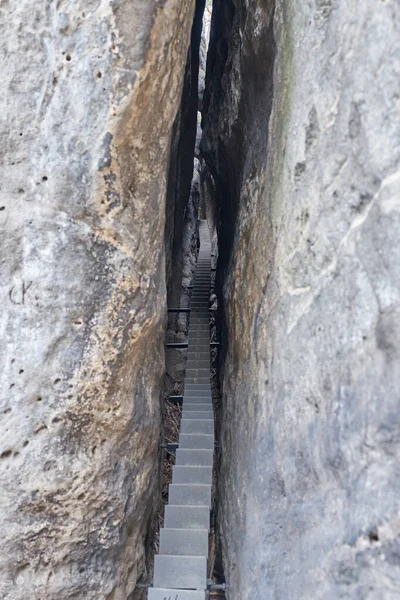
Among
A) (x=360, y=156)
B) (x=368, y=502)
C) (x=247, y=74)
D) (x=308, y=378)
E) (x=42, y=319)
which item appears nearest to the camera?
(x=368, y=502)

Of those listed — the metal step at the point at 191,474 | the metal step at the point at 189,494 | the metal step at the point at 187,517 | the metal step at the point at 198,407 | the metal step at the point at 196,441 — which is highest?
the metal step at the point at 198,407

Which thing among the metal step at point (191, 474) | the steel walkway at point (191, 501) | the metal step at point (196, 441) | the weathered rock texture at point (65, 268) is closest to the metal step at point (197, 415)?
the steel walkway at point (191, 501)

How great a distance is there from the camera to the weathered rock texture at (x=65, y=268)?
8.16 feet

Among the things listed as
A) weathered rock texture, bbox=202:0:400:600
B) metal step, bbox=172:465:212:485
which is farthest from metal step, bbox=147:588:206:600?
metal step, bbox=172:465:212:485

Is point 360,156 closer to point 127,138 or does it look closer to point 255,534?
point 127,138

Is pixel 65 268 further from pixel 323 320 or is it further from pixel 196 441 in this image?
pixel 196 441

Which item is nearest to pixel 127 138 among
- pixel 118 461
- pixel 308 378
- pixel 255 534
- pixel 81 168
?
pixel 81 168

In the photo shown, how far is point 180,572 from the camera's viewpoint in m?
3.32

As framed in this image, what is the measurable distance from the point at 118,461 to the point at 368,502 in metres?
1.54

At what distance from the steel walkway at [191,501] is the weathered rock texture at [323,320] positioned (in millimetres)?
291

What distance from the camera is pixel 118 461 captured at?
9.16 ft

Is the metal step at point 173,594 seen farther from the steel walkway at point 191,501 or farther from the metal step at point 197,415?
the metal step at point 197,415

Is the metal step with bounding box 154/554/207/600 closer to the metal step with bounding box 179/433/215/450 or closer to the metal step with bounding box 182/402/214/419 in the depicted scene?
the metal step with bounding box 179/433/215/450

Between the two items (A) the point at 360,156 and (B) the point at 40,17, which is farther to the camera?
(B) the point at 40,17
